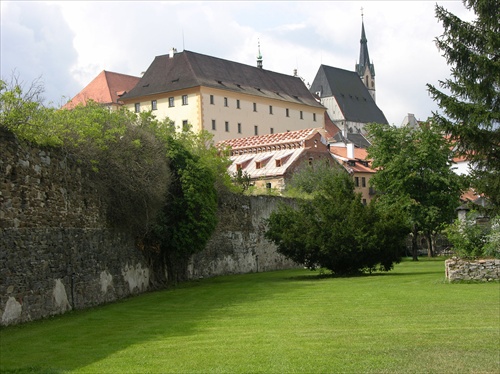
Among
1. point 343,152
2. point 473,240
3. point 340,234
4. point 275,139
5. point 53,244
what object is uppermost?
point 343,152

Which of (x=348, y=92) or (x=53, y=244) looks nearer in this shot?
(x=53, y=244)

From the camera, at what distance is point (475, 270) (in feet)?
83.6

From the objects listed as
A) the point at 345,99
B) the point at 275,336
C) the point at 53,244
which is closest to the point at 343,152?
the point at 345,99

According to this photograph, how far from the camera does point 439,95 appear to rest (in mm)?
30094

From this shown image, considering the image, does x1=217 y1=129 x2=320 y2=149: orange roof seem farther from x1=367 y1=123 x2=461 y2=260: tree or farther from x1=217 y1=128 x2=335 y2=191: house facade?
x1=367 y1=123 x2=461 y2=260: tree

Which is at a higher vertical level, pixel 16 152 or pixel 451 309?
pixel 16 152

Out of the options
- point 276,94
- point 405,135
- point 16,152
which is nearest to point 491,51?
point 16,152

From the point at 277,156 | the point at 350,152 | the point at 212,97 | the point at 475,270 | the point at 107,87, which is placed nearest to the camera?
the point at 475,270

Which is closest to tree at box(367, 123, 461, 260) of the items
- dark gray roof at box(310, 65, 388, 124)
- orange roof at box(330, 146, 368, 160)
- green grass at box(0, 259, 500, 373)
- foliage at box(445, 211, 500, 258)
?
foliage at box(445, 211, 500, 258)

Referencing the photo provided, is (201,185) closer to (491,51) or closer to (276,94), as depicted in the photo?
(491,51)

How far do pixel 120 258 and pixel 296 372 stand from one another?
1477cm

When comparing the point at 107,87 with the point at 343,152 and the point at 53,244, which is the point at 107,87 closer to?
the point at 343,152

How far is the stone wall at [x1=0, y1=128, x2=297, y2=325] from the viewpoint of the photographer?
16859 mm

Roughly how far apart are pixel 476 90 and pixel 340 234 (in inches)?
282
